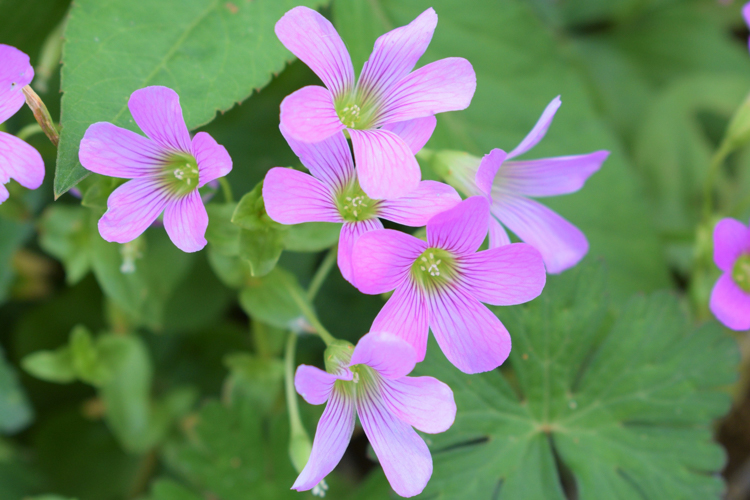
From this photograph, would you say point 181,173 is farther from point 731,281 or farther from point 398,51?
point 731,281

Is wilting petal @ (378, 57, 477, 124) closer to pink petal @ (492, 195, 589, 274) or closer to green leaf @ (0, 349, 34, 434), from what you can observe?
pink petal @ (492, 195, 589, 274)

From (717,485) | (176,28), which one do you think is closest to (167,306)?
(176,28)

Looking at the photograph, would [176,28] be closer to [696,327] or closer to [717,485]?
[696,327]

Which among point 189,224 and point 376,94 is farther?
point 376,94

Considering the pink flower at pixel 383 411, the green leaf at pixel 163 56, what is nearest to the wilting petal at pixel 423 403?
the pink flower at pixel 383 411

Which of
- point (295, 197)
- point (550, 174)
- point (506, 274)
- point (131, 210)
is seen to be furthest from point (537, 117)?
point (131, 210)

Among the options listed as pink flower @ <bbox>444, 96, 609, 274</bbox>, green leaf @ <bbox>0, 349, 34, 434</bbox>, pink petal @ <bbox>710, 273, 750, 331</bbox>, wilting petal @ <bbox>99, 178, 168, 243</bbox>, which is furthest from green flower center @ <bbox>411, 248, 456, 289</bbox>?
green leaf @ <bbox>0, 349, 34, 434</bbox>

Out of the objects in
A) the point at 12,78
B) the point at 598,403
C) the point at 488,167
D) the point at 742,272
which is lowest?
the point at 598,403
